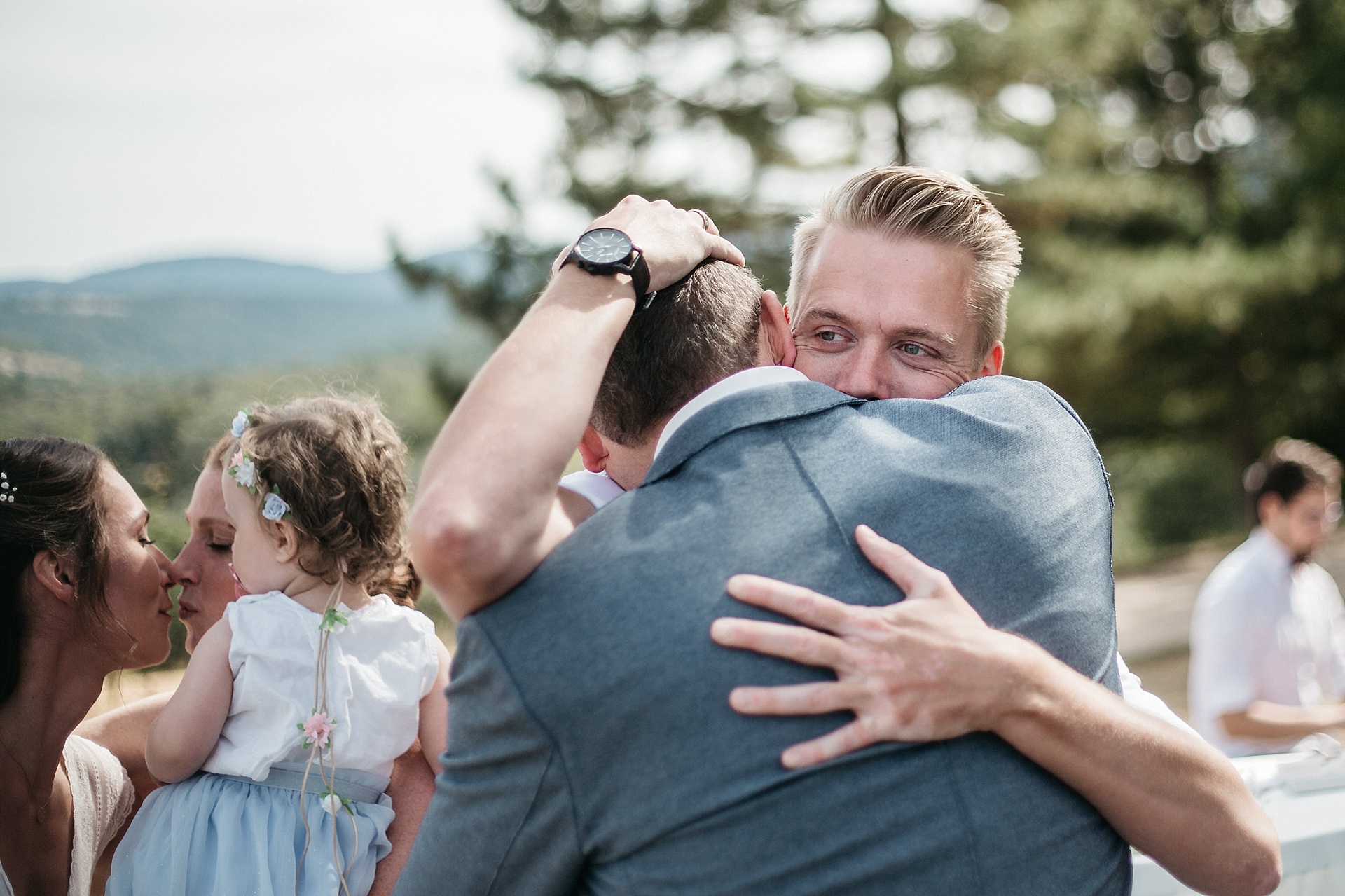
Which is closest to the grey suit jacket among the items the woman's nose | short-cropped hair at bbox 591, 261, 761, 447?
short-cropped hair at bbox 591, 261, 761, 447

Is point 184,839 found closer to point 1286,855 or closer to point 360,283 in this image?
point 1286,855

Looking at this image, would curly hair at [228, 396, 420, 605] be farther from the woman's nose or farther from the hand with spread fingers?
the hand with spread fingers

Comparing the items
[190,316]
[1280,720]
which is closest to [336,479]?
[190,316]

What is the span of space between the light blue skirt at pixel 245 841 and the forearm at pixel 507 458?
3.47 feet

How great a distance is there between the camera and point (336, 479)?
7.69 ft

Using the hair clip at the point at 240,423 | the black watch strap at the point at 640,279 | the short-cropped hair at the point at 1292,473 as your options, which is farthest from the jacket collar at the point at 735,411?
the short-cropped hair at the point at 1292,473

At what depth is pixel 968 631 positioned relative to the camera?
1372 millimetres

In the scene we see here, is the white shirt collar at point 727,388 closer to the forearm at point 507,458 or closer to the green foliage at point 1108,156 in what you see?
the forearm at point 507,458

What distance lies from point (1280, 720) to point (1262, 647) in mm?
390

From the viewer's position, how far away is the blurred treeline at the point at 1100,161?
12.9m

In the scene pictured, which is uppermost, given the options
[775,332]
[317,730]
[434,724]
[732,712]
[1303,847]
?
[775,332]

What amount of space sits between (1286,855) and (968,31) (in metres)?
12.2

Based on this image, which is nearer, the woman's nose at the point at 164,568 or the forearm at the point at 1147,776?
the forearm at the point at 1147,776

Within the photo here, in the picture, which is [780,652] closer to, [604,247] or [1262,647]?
[604,247]
